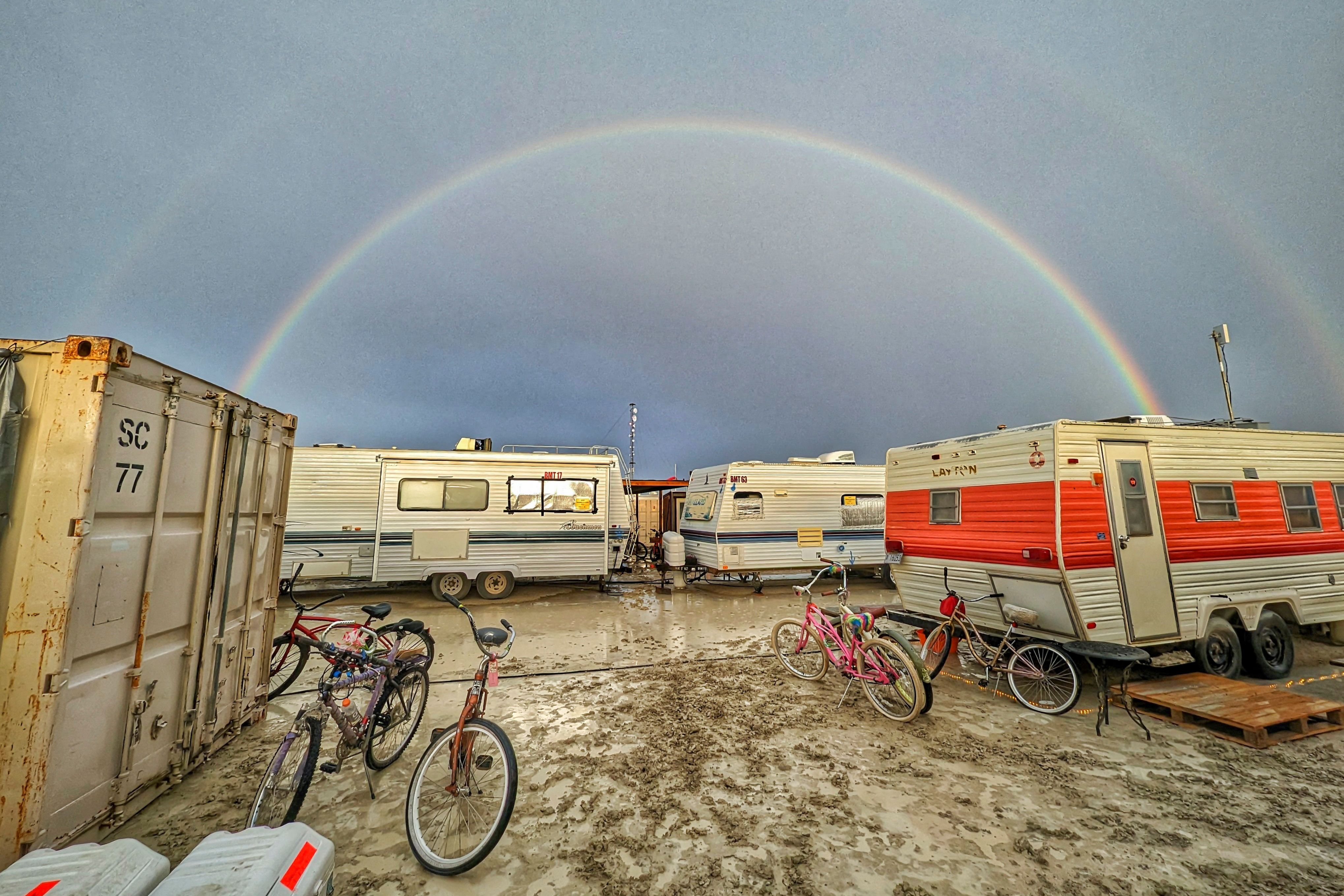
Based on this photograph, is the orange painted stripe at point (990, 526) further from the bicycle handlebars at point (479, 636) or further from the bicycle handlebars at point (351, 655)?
the bicycle handlebars at point (351, 655)

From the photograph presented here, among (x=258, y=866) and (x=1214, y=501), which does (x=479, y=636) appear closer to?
(x=258, y=866)

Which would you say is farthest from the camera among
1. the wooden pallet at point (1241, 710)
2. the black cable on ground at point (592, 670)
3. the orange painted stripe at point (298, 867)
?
the black cable on ground at point (592, 670)

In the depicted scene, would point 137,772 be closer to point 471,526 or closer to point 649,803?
point 649,803

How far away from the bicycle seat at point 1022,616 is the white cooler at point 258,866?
6.16 meters

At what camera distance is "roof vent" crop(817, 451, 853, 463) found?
44.3 ft

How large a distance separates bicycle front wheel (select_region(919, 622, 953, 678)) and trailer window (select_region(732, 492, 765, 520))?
5.91 meters

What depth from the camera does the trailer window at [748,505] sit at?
39.7 ft

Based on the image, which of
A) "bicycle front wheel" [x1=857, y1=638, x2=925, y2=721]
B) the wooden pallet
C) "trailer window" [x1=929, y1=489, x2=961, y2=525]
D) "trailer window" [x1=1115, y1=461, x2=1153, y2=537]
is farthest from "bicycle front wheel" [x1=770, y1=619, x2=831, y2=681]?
"trailer window" [x1=1115, y1=461, x2=1153, y2=537]

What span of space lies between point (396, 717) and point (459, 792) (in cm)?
140

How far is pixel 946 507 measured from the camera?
22.1 ft

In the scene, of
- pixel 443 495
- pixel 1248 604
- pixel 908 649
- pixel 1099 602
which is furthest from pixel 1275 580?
pixel 443 495

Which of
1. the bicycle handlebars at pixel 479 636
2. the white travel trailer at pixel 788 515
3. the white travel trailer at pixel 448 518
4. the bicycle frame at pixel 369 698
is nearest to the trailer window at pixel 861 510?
the white travel trailer at pixel 788 515

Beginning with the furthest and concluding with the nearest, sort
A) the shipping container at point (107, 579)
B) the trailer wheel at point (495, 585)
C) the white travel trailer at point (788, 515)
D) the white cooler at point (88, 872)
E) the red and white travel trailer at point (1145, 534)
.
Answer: the white travel trailer at point (788, 515) → the trailer wheel at point (495, 585) → the red and white travel trailer at point (1145, 534) → the shipping container at point (107, 579) → the white cooler at point (88, 872)

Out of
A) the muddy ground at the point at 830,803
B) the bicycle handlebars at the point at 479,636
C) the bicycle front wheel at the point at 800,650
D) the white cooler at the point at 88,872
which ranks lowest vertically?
the muddy ground at the point at 830,803
